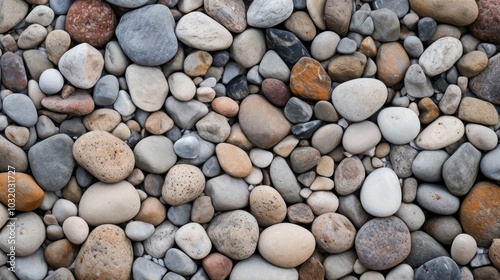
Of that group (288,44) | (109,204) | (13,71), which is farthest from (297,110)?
(13,71)

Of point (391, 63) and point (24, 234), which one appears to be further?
point (391, 63)

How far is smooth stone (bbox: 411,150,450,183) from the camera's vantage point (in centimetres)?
151

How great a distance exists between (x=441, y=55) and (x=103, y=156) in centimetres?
104

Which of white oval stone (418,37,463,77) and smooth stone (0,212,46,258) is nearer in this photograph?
smooth stone (0,212,46,258)

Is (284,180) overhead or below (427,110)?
below

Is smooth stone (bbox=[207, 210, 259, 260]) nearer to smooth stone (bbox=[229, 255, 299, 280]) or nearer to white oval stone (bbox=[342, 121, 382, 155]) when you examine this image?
smooth stone (bbox=[229, 255, 299, 280])

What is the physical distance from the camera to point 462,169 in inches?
58.1

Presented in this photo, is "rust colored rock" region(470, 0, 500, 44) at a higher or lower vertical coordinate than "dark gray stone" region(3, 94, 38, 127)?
higher

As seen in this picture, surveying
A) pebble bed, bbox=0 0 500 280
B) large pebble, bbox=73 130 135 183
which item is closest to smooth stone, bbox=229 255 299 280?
pebble bed, bbox=0 0 500 280

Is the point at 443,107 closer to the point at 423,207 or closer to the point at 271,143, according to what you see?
the point at 423,207

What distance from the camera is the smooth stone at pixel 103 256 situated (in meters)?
1.41

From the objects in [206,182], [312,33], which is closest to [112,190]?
[206,182]

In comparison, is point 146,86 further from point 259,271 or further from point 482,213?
point 482,213

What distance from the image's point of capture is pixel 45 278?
143cm
